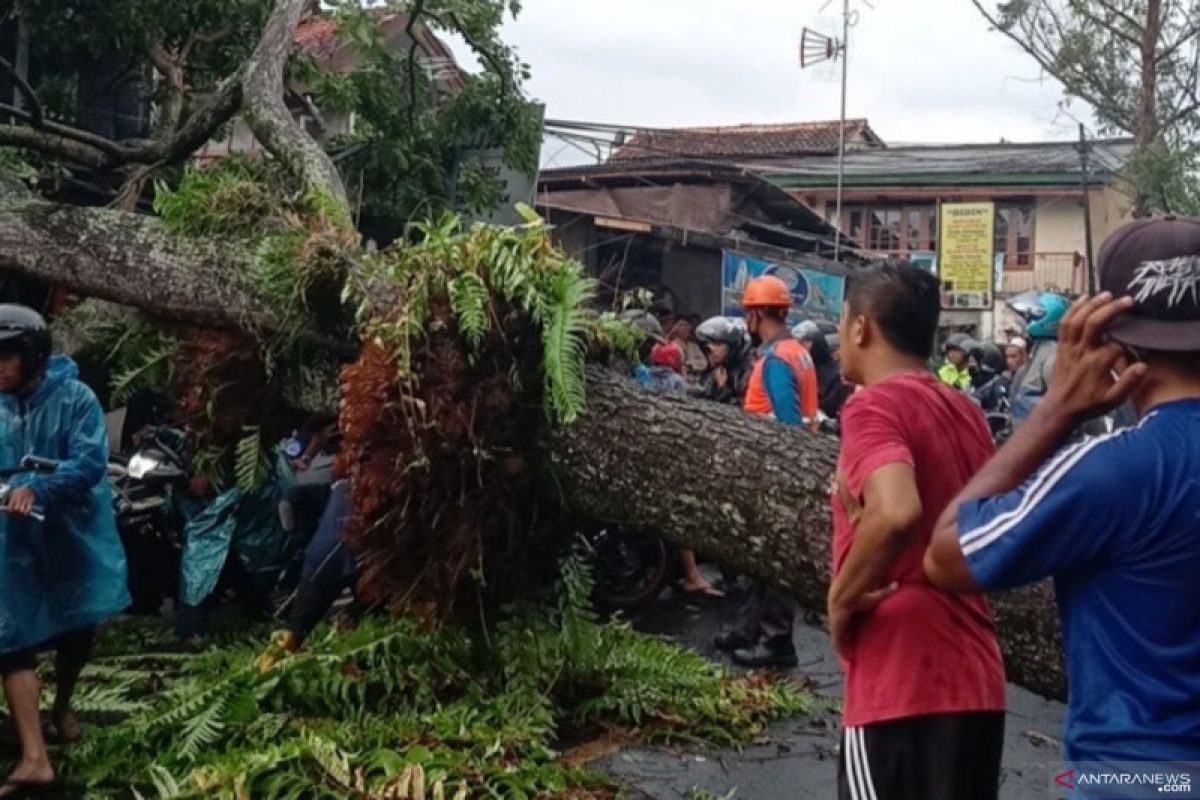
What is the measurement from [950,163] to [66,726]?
29.3 metres

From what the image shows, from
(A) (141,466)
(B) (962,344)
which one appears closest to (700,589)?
(A) (141,466)

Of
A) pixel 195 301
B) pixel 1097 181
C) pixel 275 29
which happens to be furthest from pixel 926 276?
pixel 1097 181

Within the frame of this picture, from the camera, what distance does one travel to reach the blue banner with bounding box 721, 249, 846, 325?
19375 millimetres

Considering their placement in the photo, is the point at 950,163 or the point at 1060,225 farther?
the point at 950,163

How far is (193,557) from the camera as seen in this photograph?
753cm

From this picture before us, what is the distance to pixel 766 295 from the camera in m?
7.54

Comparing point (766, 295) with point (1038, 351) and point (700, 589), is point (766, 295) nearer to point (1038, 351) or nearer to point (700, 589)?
point (1038, 351)

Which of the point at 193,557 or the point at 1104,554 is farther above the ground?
the point at 1104,554

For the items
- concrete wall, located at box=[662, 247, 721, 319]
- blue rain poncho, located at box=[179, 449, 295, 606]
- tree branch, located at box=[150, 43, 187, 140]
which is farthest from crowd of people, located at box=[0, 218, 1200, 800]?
concrete wall, located at box=[662, 247, 721, 319]

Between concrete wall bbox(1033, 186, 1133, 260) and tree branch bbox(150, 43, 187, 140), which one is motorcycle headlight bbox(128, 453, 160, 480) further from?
concrete wall bbox(1033, 186, 1133, 260)

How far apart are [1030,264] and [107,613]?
2958cm

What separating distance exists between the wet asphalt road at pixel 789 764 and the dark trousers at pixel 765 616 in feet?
2.51

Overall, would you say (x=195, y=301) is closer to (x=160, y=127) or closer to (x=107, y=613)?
(x=107, y=613)

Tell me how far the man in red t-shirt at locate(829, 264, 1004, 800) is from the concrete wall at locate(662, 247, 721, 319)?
1717 cm
